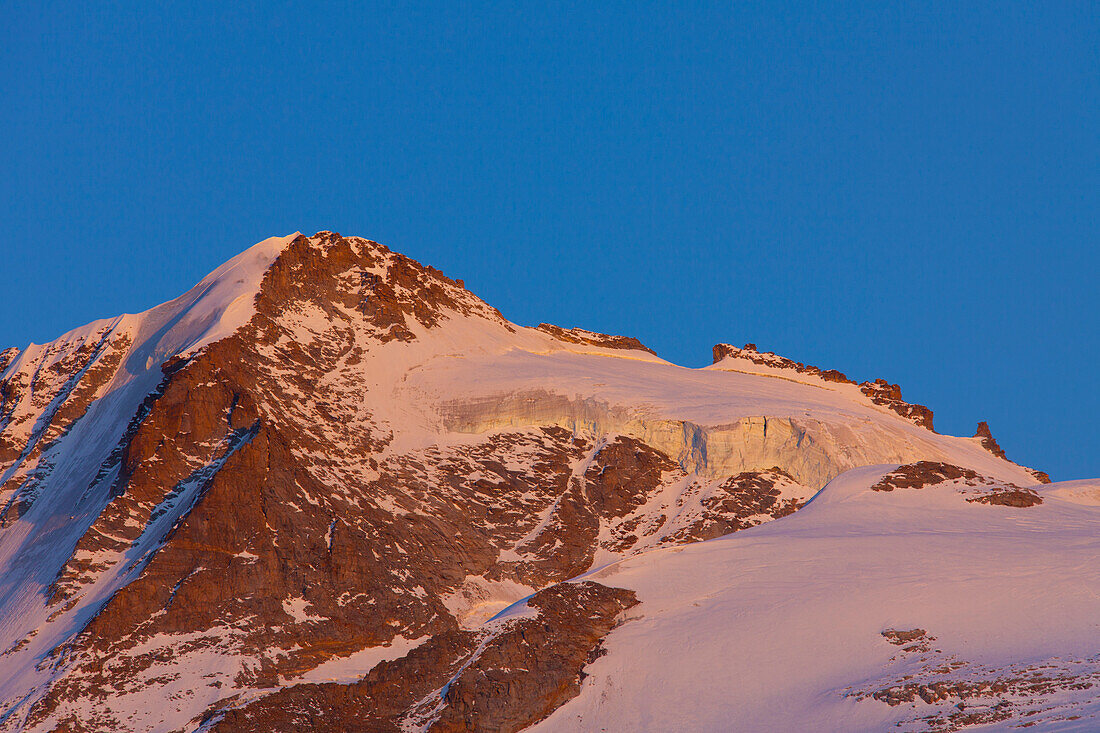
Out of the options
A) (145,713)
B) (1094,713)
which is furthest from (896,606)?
(145,713)

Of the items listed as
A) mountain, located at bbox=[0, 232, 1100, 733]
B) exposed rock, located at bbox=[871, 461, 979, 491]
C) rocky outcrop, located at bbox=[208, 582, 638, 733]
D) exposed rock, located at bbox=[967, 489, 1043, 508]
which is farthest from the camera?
exposed rock, located at bbox=[871, 461, 979, 491]

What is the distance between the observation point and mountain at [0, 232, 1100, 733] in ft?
359

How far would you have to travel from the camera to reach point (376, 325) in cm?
16612

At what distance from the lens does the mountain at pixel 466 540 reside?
110 metres

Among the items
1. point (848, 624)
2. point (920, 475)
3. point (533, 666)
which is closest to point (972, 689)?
point (848, 624)

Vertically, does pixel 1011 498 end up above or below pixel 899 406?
below

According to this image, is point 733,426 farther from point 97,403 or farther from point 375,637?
point 97,403

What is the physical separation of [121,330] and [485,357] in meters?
38.7

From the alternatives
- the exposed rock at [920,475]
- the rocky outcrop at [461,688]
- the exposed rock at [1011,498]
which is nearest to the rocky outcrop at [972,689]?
the rocky outcrop at [461,688]

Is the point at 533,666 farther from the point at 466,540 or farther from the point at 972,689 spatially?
the point at 972,689

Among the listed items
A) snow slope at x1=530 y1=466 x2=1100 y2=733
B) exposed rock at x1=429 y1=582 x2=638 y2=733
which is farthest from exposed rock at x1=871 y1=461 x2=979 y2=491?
exposed rock at x1=429 y1=582 x2=638 y2=733

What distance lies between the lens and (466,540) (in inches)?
5335

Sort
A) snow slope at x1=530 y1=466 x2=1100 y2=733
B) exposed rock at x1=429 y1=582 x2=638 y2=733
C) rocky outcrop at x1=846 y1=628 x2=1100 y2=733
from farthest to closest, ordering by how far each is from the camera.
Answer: exposed rock at x1=429 y1=582 x2=638 y2=733
snow slope at x1=530 y1=466 x2=1100 y2=733
rocky outcrop at x1=846 y1=628 x2=1100 y2=733

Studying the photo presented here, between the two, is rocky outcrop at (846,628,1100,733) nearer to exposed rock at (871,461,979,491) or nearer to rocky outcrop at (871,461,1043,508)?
rocky outcrop at (871,461,1043,508)
